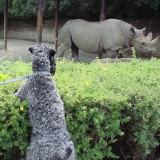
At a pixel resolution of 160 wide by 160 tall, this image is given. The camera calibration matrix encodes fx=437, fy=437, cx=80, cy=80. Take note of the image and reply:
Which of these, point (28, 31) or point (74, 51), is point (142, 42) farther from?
point (28, 31)

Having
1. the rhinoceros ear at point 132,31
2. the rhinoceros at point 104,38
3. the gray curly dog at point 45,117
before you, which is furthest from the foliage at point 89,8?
the gray curly dog at point 45,117

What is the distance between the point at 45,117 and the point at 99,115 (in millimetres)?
672

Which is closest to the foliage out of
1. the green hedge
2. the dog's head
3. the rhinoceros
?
the rhinoceros

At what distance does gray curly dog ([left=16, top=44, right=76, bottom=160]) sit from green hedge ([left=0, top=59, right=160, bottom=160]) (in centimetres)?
14

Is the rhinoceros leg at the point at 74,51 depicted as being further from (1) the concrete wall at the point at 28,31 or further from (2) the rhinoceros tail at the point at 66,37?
(1) the concrete wall at the point at 28,31

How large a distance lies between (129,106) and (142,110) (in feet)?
0.49

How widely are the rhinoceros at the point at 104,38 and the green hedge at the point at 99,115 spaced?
682 cm

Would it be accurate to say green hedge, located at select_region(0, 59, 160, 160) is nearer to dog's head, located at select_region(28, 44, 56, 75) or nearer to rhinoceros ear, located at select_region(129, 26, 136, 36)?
dog's head, located at select_region(28, 44, 56, 75)

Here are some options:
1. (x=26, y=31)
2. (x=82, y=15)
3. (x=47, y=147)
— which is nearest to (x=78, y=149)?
(x=47, y=147)

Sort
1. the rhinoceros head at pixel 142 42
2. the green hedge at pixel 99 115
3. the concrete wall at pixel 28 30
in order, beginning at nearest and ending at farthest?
the green hedge at pixel 99 115 < the rhinoceros head at pixel 142 42 < the concrete wall at pixel 28 30

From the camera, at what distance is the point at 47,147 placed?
324 cm

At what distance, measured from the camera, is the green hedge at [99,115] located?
11.4ft

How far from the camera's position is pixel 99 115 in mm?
3822

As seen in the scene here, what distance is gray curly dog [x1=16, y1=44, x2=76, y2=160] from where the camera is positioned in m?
3.26
